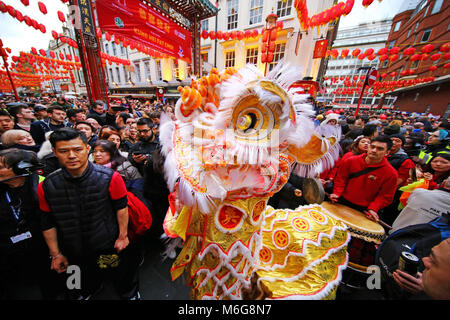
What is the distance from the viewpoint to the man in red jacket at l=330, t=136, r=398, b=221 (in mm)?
1807

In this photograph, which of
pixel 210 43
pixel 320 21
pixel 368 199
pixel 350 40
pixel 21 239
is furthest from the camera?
pixel 350 40

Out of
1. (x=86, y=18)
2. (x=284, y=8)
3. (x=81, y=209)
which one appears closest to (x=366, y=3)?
(x=284, y=8)

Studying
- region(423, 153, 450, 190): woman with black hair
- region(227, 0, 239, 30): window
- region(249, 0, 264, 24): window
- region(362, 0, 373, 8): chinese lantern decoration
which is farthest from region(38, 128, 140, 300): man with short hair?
region(227, 0, 239, 30): window

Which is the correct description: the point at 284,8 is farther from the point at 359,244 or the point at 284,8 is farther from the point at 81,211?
the point at 81,211

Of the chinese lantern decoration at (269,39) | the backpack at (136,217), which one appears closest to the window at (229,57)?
the chinese lantern decoration at (269,39)

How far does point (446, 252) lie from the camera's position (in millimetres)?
763

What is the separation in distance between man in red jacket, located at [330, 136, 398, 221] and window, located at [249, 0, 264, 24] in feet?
38.7

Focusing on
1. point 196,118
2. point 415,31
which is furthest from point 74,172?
point 415,31

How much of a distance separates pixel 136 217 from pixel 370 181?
257 centimetres

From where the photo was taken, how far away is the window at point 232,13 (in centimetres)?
1073

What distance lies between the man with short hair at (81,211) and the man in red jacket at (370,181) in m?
2.44

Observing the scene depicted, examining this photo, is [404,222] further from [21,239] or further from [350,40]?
[350,40]

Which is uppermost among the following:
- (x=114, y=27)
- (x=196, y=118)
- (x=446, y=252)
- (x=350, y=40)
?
(x=350, y=40)

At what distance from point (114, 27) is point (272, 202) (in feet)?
17.8
